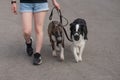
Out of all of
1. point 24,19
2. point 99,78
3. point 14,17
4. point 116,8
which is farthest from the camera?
point 116,8

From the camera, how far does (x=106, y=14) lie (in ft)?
38.9

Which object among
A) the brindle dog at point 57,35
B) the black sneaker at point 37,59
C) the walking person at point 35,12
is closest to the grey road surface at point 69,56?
the black sneaker at point 37,59

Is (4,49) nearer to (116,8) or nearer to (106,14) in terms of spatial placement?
(106,14)

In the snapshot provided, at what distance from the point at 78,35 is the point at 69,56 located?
0.76m

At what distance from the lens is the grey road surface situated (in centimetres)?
668

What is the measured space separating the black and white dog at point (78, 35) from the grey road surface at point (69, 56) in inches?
7.0

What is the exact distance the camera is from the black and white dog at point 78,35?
7125 millimetres

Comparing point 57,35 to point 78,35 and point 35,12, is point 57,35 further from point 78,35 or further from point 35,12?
point 35,12

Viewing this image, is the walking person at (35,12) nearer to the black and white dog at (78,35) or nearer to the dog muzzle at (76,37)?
the black and white dog at (78,35)

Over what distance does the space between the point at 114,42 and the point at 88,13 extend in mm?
3432

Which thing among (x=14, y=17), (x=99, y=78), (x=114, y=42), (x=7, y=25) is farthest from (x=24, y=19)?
(x=14, y=17)

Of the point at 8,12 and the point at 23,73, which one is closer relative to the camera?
the point at 23,73

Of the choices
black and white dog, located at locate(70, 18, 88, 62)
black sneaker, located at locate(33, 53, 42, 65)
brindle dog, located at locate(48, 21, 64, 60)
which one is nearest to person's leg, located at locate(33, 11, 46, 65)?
black sneaker, located at locate(33, 53, 42, 65)

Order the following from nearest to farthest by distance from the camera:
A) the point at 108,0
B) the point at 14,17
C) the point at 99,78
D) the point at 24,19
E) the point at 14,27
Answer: the point at 99,78, the point at 24,19, the point at 14,27, the point at 14,17, the point at 108,0
